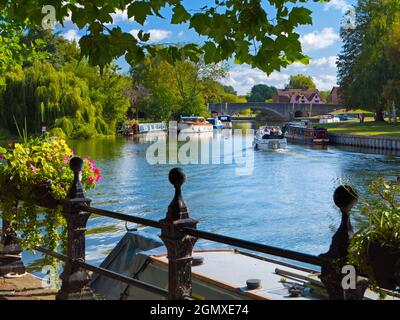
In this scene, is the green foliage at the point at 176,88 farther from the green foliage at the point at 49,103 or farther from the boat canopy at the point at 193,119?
the green foliage at the point at 49,103

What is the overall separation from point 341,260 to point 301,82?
19019cm

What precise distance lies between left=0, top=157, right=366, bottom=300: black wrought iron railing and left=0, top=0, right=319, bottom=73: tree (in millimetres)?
1065

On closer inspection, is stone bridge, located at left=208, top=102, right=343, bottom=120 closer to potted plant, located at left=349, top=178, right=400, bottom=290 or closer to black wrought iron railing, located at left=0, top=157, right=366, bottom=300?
black wrought iron railing, located at left=0, top=157, right=366, bottom=300

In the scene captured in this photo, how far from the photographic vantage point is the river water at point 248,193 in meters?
20.0

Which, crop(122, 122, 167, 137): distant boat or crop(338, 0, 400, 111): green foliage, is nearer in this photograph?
crop(338, 0, 400, 111): green foliage

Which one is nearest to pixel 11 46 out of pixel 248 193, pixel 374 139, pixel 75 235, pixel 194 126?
pixel 75 235

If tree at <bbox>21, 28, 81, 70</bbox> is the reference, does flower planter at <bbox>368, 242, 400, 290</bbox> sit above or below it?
below

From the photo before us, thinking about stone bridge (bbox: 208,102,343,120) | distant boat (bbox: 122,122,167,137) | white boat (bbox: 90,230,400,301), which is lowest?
white boat (bbox: 90,230,400,301)

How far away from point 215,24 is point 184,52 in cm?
42

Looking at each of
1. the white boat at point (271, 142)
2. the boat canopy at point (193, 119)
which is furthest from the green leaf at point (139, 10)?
the boat canopy at point (193, 119)

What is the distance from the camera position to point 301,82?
188625 mm

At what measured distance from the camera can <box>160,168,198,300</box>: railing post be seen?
159 inches

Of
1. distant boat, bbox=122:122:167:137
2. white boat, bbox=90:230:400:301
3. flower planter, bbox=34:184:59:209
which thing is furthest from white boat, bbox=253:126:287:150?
flower planter, bbox=34:184:59:209

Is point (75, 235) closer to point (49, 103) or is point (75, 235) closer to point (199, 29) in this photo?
point (199, 29)
